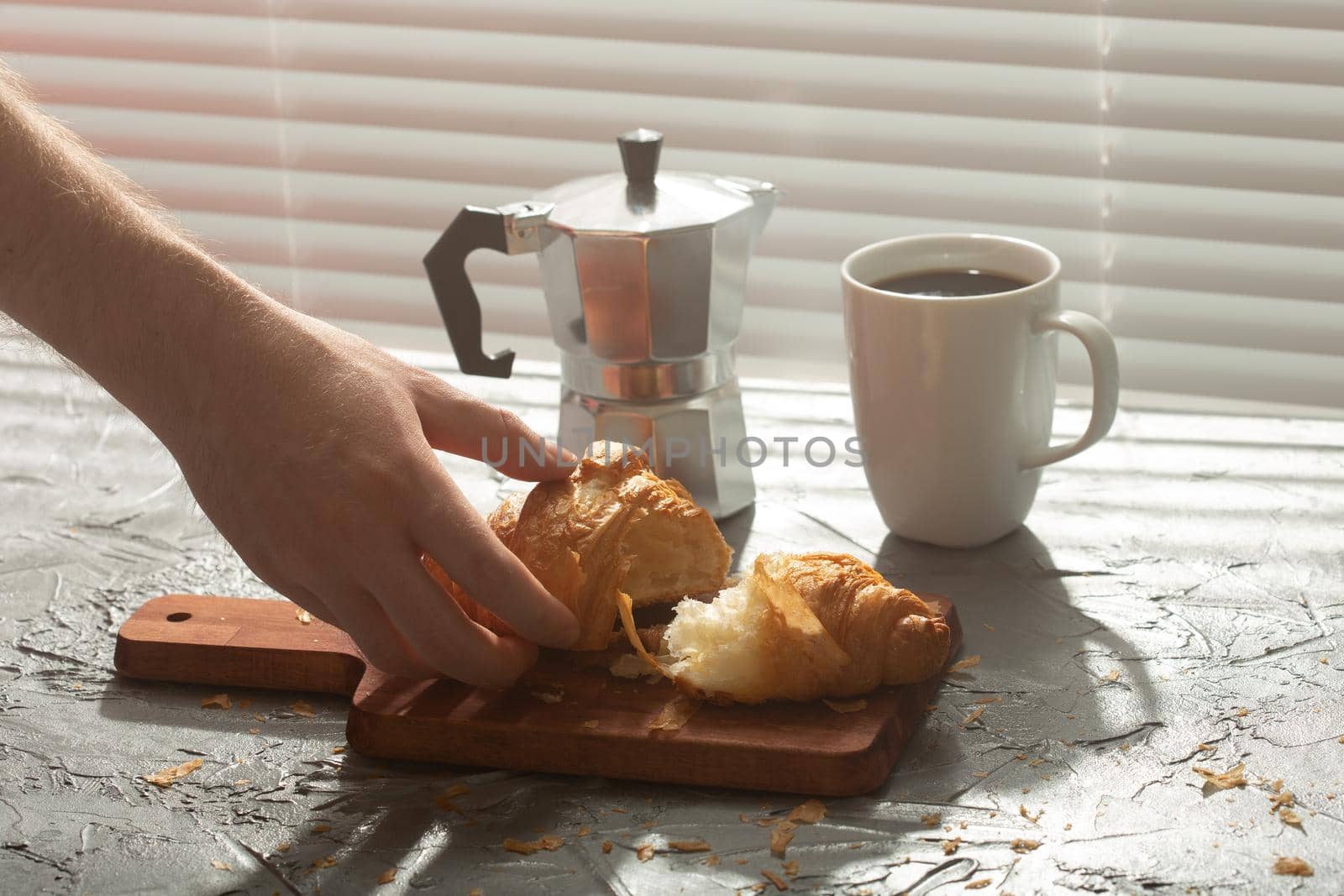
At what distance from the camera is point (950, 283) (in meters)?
1.24

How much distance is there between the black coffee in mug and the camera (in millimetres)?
1218

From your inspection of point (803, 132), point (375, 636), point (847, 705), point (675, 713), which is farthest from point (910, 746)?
point (803, 132)

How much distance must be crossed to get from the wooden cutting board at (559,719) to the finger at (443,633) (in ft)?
0.10

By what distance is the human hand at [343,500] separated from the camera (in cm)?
91

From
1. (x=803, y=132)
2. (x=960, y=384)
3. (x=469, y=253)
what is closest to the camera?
(x=960, y=384)

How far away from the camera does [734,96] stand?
66.3 inches

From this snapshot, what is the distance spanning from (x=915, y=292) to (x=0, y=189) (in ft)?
2.36

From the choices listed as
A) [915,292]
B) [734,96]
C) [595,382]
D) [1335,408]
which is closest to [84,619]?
[595,382]

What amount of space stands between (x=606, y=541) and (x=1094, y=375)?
1.45 ft

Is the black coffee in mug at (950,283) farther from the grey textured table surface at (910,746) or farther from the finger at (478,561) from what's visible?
the finger at (478,561)

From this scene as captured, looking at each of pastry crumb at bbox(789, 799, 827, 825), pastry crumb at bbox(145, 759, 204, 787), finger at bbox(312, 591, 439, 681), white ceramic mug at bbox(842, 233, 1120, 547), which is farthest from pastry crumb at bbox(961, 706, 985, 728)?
pastry crumb at bbox(145, 759, 204, 787)

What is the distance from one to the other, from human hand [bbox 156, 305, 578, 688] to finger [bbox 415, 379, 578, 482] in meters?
0.05

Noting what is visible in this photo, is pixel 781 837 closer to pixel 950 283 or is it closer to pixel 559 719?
pixel 559 719

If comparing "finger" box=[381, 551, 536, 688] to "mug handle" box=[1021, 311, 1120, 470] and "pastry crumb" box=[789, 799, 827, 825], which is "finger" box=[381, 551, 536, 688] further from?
"mug handle" box=[1021, 311, 1120, 470]
